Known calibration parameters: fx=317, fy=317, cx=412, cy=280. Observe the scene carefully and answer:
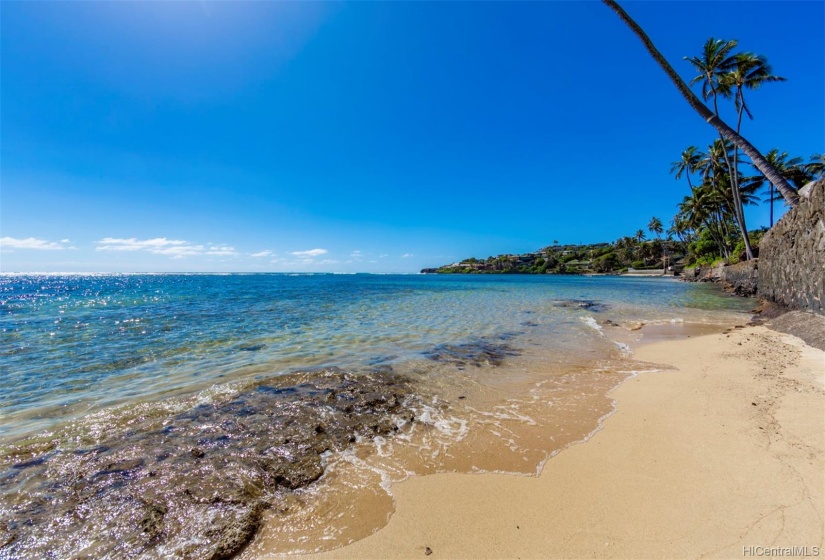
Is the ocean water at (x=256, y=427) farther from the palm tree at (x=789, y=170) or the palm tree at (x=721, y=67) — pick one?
the palm tree at (x=789, y=170)

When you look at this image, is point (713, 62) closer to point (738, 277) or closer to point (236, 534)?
point (738, 277)

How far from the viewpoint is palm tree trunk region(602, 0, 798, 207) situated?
493 inches

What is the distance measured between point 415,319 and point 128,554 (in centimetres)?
1482

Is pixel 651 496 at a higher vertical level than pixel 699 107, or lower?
lower

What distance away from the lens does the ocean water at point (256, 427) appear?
3318 millimetres

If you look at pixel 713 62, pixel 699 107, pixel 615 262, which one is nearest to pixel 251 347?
pixel 699 107

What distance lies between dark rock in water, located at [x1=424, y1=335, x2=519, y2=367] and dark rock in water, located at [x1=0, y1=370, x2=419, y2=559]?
11.3ft

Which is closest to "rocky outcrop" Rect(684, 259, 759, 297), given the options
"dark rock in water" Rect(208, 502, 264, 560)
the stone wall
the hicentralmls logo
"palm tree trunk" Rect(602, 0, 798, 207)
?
the stone wall

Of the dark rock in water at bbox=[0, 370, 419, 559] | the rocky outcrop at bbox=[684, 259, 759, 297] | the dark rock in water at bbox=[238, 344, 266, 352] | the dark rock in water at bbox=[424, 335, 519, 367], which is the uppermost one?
the rocky outcrop at bbox=[684, 259, 759, 297]

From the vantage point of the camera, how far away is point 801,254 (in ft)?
45.9

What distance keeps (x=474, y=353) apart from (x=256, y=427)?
22.5 ft

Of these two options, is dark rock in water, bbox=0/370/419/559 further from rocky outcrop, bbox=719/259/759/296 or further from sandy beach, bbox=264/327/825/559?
rocky outcrop, bbox=719/259/759/296

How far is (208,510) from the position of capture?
346 centimetres

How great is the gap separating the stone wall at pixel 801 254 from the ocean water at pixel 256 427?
7542 millimetres
